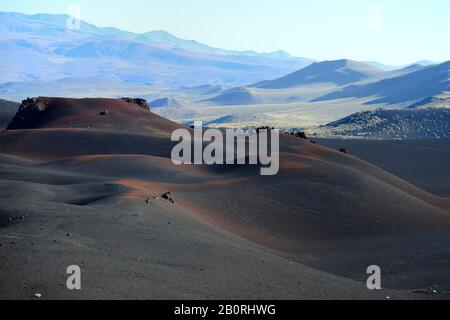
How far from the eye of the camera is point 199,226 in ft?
63.7

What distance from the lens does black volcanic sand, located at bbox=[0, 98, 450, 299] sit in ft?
39.7

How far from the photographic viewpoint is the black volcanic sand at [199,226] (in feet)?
39.7

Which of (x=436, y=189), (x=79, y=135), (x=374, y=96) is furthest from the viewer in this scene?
(x=374, y=96)

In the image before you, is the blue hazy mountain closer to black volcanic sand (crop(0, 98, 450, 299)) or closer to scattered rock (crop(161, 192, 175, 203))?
black volcanic sand (crop(0, 98, 450, 299))

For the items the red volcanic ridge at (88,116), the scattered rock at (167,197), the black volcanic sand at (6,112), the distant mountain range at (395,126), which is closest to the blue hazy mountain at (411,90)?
the distant mountain range at (395,126)

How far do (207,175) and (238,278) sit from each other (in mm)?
15989

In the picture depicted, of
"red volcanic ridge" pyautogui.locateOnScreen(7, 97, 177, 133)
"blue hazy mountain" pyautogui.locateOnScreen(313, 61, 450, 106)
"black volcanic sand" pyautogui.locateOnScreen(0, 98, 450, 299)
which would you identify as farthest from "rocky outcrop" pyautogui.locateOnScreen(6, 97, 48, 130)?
"blue hazy mountain" pyautogui.locateOnScreen(313, 61, 450, 106)

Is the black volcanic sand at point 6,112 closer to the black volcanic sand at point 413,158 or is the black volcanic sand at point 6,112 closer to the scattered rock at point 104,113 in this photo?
the scattered rock at point 104,113
